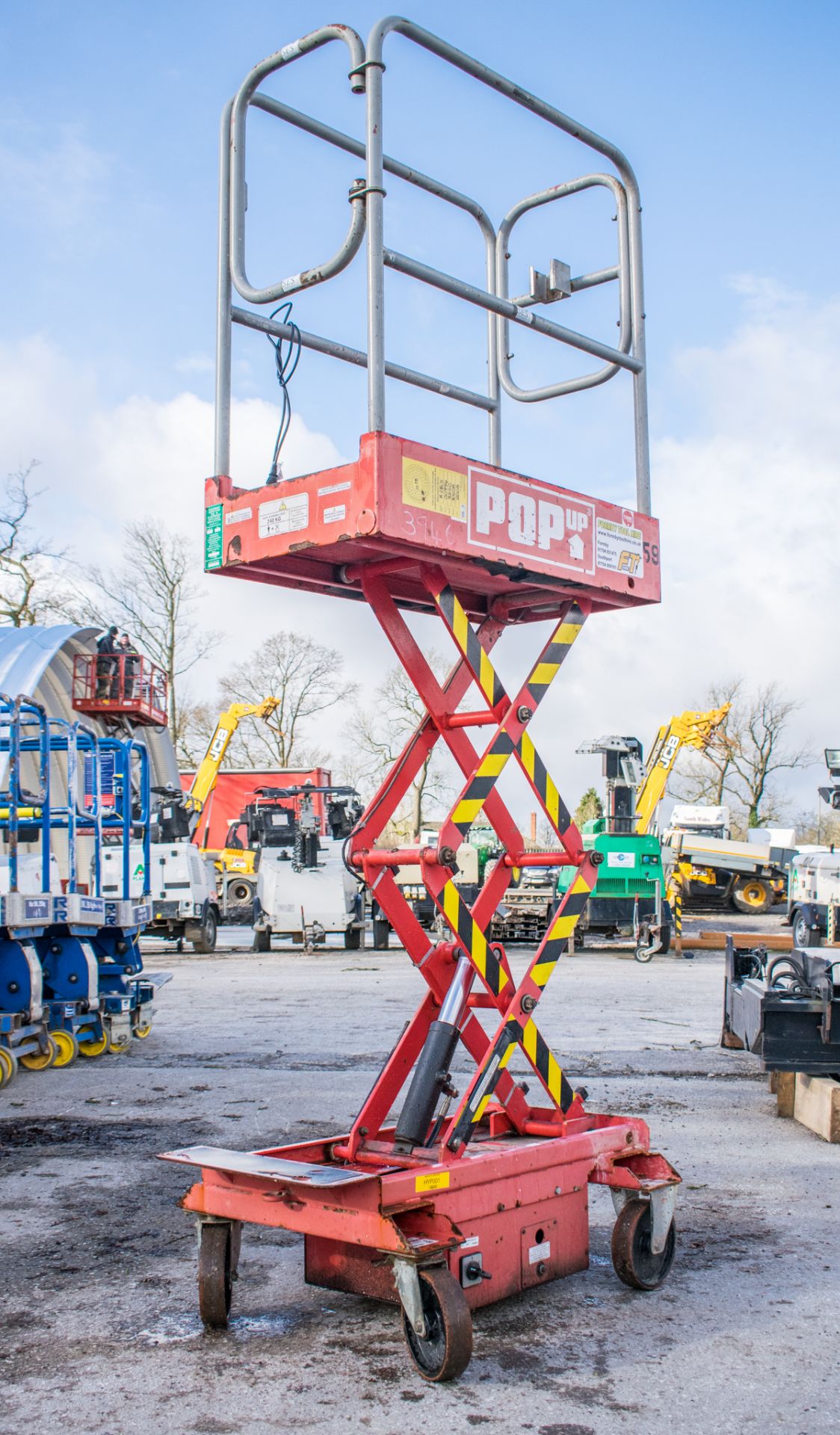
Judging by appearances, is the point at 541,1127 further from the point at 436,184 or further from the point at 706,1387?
the point at 436,184

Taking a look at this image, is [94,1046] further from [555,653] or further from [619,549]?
[619,549]

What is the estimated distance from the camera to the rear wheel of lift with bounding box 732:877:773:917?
32656 mm

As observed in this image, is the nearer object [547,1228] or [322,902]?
[547,1228]

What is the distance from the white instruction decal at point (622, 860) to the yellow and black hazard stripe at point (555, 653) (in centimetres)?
1772

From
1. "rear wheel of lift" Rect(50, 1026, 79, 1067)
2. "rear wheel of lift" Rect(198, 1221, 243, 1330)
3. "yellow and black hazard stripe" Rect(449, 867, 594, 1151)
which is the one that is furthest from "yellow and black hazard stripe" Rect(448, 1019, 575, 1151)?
"rear wheel of lift" Rect(50, 1026, 79, 1067)

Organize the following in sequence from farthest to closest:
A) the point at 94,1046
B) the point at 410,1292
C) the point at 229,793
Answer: the point at 229,793, the point at 94,1046, the point at 410,1292

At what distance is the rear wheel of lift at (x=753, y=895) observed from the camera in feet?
107

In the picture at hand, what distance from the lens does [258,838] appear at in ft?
76.8

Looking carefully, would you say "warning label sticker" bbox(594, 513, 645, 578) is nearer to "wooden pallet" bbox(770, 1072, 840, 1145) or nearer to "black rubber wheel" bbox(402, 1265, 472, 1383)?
"black rubber wheel" bbox(402, 1265, 472, 1383)

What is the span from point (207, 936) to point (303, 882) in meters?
2.19

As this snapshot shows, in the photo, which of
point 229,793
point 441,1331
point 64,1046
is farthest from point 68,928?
point 229,793

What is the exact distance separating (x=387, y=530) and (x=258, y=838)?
1980cm

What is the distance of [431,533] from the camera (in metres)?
4.19

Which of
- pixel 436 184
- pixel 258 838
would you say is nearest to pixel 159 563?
pixel 258 838
